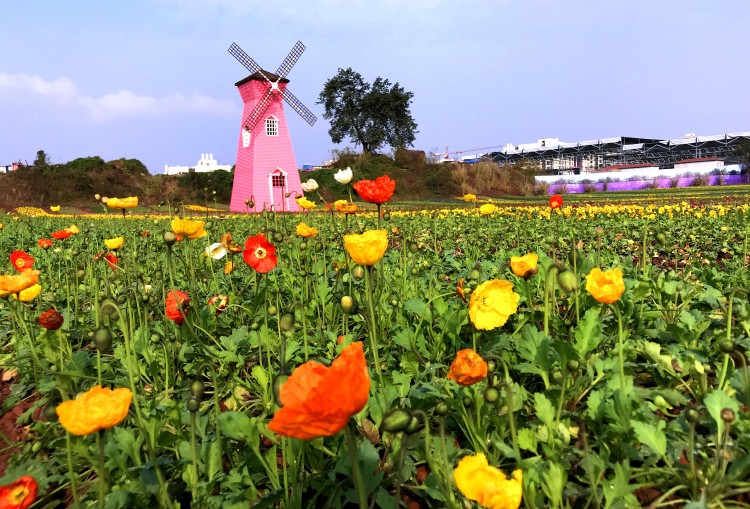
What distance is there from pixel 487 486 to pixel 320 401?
34 centimetres

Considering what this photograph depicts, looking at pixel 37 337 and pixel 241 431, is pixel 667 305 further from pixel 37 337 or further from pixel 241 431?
pixel 37 337

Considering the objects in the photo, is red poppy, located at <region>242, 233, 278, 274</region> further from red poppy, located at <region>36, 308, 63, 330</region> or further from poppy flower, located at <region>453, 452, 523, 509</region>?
poppy flower, located at <region>453, 452, 523, 509</region>

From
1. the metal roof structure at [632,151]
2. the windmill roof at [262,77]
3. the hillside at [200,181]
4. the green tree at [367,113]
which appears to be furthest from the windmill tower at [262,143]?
the metal roof structure at [632,151]

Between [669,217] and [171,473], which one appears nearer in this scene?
[171,473]

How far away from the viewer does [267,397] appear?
1671mm

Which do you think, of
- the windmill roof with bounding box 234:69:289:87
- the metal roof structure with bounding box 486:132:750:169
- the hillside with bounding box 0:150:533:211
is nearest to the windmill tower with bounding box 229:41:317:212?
the windmill roof with bounding box 234:69:289:87

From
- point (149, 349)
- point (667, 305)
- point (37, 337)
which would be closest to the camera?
point (149, 349)

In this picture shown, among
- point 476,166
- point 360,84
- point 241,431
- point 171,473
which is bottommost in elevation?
point 171,473

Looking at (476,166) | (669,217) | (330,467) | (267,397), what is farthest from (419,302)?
(476,166)

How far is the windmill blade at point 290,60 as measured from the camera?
76.2ft

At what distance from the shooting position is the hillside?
913 inches

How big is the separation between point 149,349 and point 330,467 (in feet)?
3.41

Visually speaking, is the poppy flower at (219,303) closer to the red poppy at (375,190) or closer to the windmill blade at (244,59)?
the red poppy at (375,190)

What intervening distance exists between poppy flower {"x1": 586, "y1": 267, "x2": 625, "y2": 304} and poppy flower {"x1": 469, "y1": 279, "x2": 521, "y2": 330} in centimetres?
31
